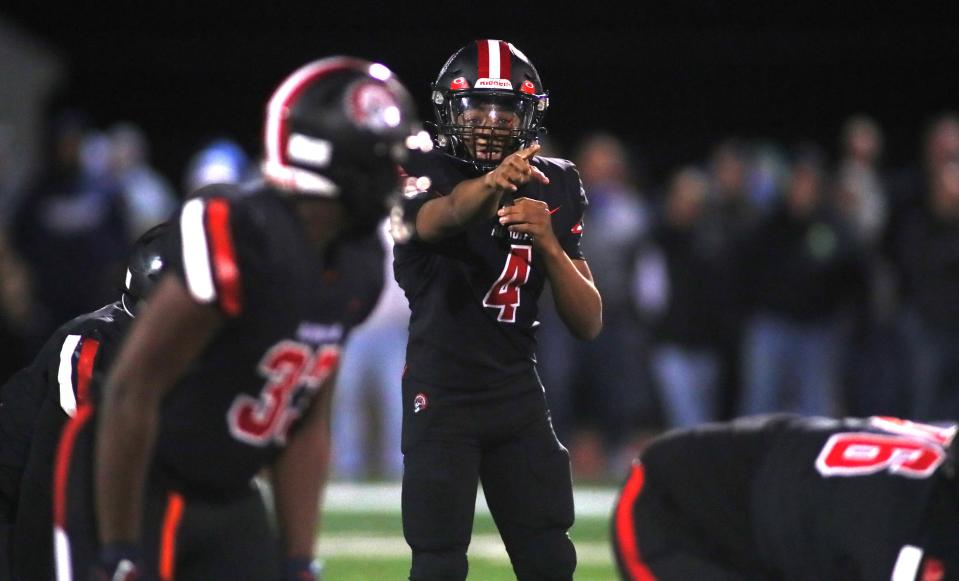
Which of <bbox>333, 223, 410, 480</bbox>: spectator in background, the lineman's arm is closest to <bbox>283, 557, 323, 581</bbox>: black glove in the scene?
the lineman's arm

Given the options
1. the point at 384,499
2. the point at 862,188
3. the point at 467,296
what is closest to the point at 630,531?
the point at 467,296

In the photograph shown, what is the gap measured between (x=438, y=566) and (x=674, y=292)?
220 inches

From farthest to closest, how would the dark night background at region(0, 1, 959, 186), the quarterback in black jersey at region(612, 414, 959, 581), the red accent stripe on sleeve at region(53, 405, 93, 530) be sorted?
the dark night background at region(0, 1, 959, 186) < the quarterback in black jersey at region(612, 414, 959, 581) < the red accent stripe on sleeve at region(53, 405, 93, 530)

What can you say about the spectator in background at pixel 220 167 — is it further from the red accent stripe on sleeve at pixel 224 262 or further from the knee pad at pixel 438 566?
the red accent stripe on sleeve at pixel 224 262

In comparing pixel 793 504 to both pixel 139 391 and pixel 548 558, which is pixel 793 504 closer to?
pixel 548 558

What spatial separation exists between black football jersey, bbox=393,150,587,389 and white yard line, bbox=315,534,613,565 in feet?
7.91

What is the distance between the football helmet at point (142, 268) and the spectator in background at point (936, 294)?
17.0 ft

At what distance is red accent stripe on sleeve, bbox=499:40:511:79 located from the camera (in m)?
3.76

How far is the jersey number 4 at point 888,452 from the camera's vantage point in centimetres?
322

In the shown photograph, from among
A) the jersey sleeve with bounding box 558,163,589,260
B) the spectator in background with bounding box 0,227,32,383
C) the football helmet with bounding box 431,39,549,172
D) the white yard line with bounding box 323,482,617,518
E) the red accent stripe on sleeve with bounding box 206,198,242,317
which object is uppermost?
the football helmet with bounding box 431,39,549,172

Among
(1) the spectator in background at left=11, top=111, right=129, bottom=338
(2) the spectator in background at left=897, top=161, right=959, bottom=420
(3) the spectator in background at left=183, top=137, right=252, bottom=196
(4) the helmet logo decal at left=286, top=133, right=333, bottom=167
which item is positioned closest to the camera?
(4) the helmet logo decal at left=286, top=133, right=333, bottom=167

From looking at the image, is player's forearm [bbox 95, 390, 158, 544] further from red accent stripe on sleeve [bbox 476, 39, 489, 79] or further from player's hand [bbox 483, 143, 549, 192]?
A: red accent stripe on sleeve [bbox 476, 39, 489, 79]

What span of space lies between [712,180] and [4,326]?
438 centimetres

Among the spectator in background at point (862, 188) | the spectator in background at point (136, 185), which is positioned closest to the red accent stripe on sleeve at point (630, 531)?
the spectator in background at point (862, 188)
